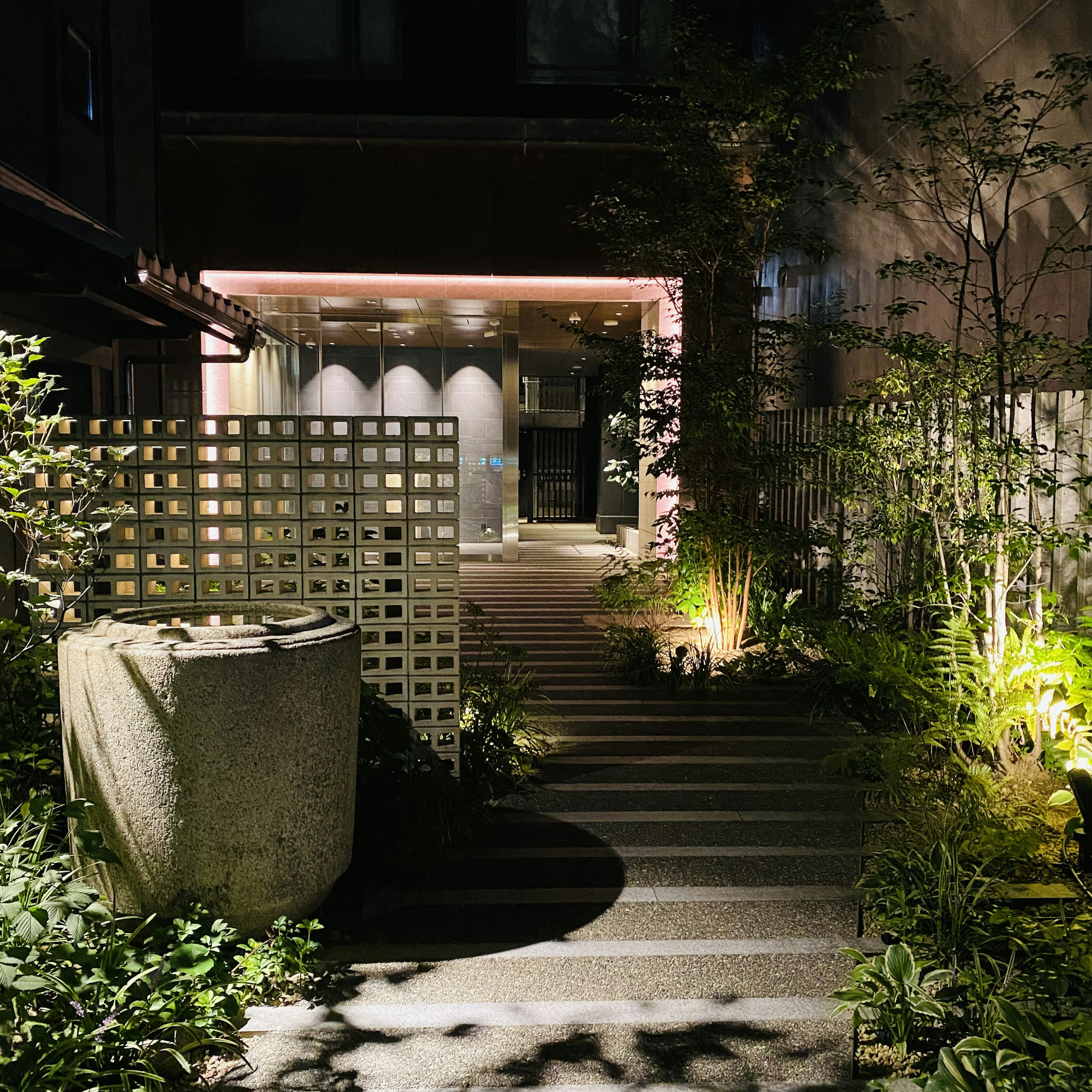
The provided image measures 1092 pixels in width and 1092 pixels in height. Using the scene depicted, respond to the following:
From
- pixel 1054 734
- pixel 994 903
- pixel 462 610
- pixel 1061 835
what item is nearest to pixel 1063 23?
pixel 1054 734

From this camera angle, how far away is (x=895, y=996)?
2.82 meters

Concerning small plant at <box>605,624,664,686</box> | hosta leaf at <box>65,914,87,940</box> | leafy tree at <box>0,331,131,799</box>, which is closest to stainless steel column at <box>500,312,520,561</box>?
small plant at <box>605,624,664,686</box>

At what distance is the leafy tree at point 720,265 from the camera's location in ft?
25.7

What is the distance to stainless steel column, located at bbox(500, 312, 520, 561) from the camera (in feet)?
49.0

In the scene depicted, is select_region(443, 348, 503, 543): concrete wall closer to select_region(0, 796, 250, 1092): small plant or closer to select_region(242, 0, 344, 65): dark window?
select_region(242, 0, 344, 65): dark window

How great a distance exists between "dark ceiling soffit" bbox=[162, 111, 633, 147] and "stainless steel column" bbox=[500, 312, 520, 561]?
2.85 metres

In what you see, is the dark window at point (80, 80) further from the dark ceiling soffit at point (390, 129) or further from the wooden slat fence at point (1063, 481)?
the wooden slat fence at point (1063, 481)

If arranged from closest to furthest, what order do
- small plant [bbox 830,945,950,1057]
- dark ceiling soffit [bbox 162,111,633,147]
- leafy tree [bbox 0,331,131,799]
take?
small plant [bbox 830,945,950,1057] < leafy tree [bbox 0,331,131,799] < dark ceiling soffit [bbox 162,111,633,147]

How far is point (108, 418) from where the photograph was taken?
14.6 ft

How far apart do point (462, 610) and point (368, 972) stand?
25.0 ft

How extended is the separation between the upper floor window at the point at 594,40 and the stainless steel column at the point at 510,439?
3.64 m

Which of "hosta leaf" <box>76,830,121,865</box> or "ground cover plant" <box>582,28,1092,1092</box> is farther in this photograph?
"ground cover plant" <box>582,28,1092,1092</box>

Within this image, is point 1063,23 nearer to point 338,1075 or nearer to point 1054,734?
point 1054,734

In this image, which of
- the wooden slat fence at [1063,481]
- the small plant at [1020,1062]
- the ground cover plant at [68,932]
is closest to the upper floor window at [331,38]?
the wooden slat fence at [1063,481]
